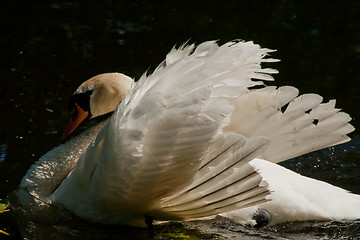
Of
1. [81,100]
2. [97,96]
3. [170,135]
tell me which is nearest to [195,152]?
[170,135]

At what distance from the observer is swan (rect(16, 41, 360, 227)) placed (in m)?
4.02

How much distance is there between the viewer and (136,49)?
808 cm

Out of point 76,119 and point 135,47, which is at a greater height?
point 135,47

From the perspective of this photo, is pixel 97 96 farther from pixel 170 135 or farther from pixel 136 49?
pixel 136 49

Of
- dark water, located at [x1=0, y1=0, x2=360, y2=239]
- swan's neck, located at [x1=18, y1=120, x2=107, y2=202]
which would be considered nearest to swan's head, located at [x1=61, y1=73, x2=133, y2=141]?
swan's neck, located at [x1=18, y1=120, x2=107, y2=202]

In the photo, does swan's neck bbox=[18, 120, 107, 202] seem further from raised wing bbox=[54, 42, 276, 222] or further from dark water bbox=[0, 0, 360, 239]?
raised wing bbox=[54, 42, 276, 222]

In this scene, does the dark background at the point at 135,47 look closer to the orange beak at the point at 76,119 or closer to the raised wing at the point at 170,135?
the orange beak at the point at 76,119

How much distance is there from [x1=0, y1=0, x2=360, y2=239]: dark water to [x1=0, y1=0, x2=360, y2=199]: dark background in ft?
0.04

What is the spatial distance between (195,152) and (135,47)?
4243mm

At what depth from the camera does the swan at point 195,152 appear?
4016 millimetres

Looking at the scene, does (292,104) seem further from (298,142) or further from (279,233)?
(279,233)

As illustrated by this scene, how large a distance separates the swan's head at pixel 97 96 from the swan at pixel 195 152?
0.01 metres

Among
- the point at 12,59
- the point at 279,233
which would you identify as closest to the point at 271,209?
the point at 279,233

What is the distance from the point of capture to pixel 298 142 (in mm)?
5059
